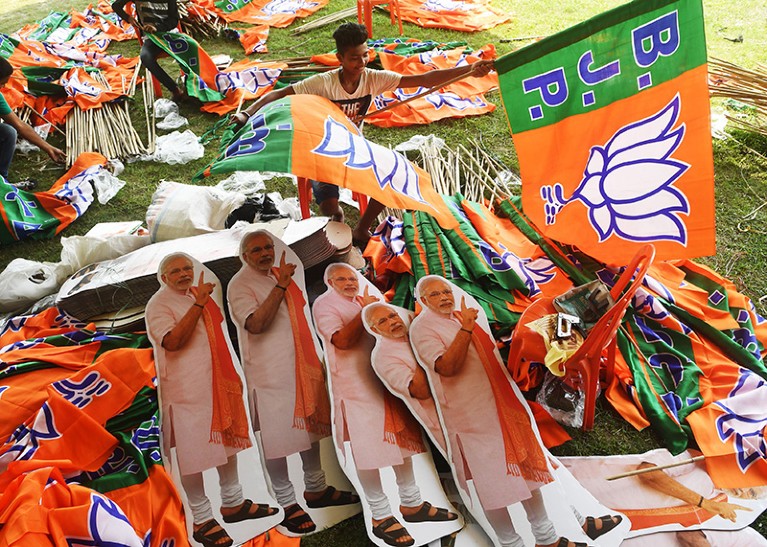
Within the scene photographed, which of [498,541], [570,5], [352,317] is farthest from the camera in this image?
[570,5]

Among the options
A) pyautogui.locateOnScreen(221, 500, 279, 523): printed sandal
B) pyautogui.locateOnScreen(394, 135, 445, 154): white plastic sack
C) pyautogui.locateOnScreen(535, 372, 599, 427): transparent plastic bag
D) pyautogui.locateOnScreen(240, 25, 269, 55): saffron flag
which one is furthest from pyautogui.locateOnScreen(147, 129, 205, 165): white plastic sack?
pyautogui.locateOnScreen(535, 372, 599, 427): transparent plastic bag

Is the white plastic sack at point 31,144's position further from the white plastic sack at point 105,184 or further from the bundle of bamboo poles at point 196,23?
the bundle of bamboo poles at point 196,23

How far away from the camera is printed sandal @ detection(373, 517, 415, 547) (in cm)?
214

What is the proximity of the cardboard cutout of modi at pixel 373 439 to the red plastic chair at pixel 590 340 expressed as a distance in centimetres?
64

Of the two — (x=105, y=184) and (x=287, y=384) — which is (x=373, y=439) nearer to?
(x=287, y=384)

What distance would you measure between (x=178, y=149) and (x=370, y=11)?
317 centimetres

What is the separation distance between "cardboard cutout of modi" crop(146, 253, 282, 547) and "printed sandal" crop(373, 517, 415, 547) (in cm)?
42

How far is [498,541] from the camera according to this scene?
6.98 feet

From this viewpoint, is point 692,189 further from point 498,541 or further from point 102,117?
point 102,117

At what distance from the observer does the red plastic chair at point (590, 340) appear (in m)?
2.27

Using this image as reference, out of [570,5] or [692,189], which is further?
[570,5]

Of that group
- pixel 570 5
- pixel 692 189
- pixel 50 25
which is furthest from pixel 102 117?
pixel 570 5

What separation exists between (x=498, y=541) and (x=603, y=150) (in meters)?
1.74

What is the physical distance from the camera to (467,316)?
8.87 ft
